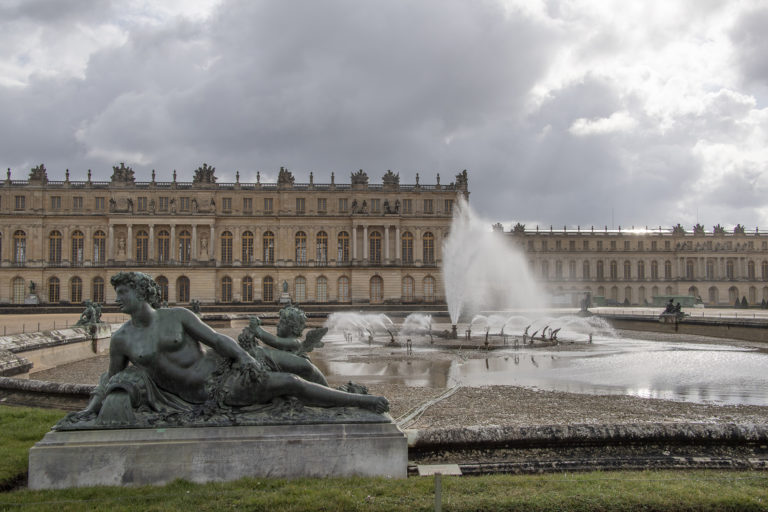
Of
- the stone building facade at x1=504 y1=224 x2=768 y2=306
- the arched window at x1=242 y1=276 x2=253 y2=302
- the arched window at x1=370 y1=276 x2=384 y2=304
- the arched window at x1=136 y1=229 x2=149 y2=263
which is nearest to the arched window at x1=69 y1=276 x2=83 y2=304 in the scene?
the arched window at x1=136 y1=229 x2=149 y2=263

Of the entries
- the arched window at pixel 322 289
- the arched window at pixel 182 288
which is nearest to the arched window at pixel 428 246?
the arched window at pixel 322 289

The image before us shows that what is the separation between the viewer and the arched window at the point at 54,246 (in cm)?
6253

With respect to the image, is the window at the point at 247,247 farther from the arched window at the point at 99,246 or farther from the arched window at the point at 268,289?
the arched window at the point at 99,246

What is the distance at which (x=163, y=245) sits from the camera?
6366cm

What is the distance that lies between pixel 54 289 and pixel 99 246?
6343 mm

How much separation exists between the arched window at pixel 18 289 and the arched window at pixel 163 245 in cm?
1380

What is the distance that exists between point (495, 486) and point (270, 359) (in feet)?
7.79

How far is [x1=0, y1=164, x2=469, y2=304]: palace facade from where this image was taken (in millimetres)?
62156

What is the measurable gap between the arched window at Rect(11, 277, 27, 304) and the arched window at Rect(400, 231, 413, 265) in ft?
130

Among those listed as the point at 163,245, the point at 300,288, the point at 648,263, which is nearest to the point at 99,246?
the point at 163,245

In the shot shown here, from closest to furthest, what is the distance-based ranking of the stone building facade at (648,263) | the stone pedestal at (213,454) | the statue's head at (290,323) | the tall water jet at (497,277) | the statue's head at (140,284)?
the stone pedestal at (213,454) → the statue's head at (140,284) → the statue's head at (290,323) → the tall water jet at (497,277) → the stone building facade at (648,263)

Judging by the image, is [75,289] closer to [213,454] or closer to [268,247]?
[268,247]

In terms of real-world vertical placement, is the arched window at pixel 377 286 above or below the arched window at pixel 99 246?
below

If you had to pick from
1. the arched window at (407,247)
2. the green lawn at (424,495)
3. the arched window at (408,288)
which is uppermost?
the arched window at (407,247)
